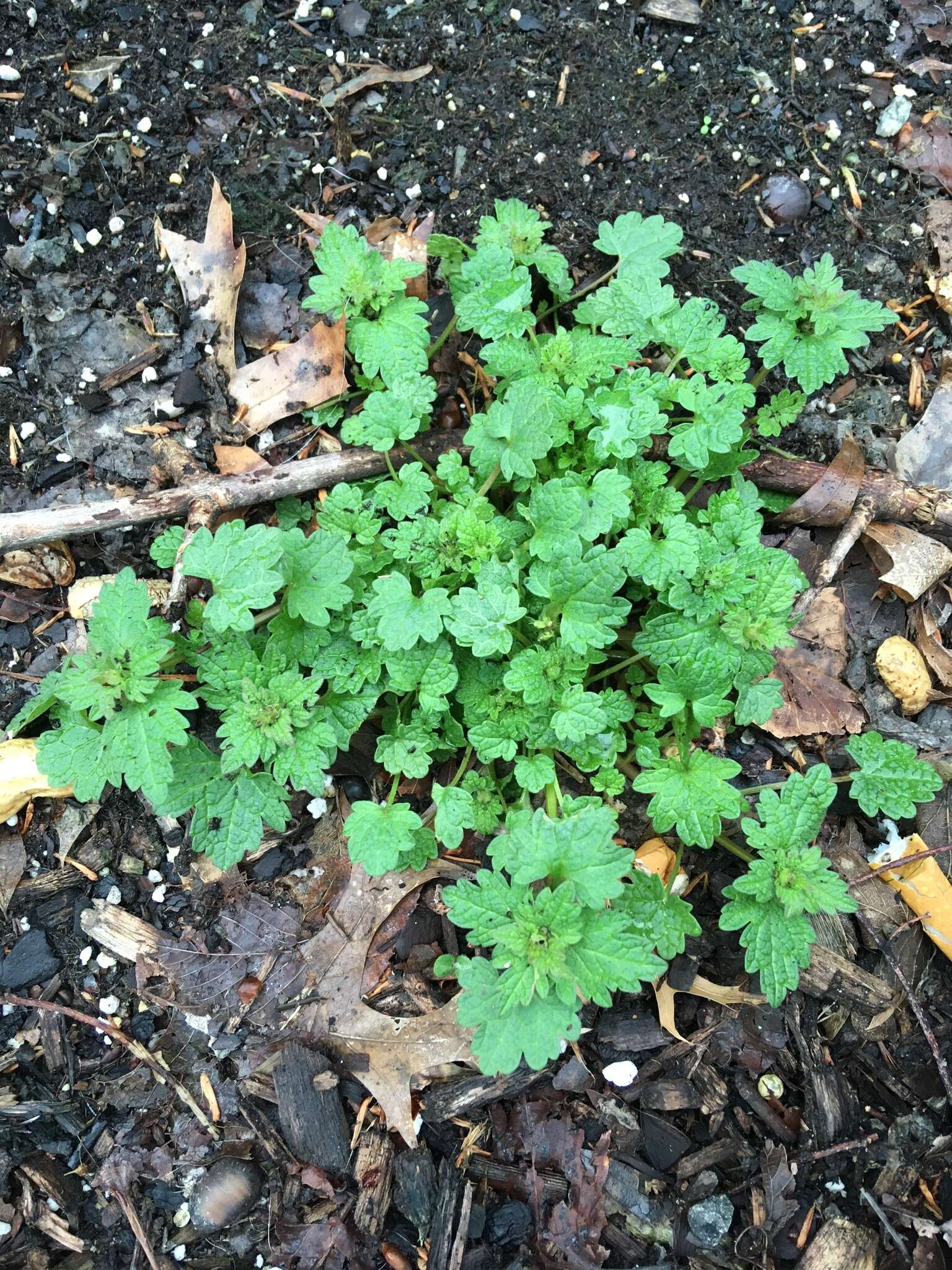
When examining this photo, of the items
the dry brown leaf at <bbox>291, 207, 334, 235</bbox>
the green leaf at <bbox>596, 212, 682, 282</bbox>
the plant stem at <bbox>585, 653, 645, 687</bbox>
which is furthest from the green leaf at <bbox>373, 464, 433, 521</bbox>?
the dry brown leaf at <bbox>291, 207, 334, 235</bbox>

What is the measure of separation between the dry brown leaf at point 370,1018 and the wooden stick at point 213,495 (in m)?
1.52

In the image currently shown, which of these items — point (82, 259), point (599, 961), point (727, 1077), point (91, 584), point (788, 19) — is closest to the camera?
point (599, 961)

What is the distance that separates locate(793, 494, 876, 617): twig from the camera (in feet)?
11.6

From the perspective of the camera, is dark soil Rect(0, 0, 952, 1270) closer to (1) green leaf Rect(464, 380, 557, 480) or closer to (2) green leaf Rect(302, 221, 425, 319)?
(2) green leaf Rect(302, 221, 425, 319)

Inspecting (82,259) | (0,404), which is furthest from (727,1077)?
(82,259)

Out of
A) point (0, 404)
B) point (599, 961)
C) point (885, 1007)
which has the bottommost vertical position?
point (885, 1007)

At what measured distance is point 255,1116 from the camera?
3.16 m

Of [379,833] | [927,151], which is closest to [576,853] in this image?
[379,833]

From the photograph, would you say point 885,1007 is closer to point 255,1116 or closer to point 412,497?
point 255,1116

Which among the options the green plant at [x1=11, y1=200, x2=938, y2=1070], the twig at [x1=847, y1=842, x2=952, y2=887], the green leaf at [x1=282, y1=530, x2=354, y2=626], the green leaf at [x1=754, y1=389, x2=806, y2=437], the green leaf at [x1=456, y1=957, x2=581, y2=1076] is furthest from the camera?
the green leaf at [x1=754, y1=389, x2=806, y2=437]

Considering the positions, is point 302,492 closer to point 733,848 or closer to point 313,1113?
point 733,848

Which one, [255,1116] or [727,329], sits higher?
[727,329]

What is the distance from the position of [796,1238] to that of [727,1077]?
0.53 m

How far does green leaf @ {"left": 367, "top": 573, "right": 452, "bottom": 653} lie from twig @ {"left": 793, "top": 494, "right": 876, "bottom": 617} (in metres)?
1.46
